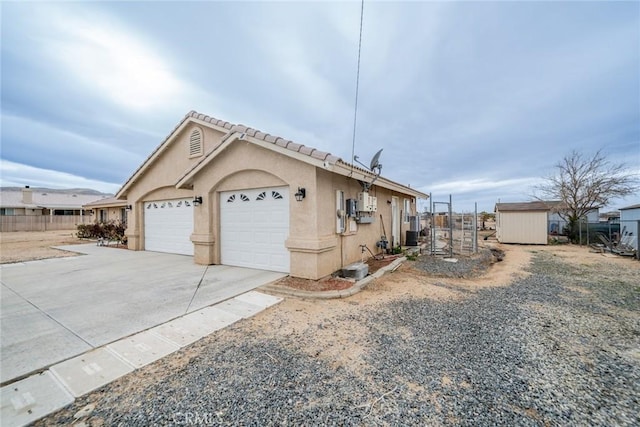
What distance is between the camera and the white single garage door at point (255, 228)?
686 centimetres

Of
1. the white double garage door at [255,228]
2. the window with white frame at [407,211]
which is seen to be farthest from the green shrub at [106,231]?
the window with white frame at [407,211]

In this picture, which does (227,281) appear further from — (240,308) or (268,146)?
(268,146)

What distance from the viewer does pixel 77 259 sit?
9.34 meters

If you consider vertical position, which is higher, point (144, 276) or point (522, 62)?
point (522, 62)

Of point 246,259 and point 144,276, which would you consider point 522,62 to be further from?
point 144,276

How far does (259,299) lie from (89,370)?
2.60 metres

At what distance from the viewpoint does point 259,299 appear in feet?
16.1

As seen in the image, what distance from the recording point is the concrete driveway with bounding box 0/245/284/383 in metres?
3.16

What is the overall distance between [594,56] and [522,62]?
2018mm

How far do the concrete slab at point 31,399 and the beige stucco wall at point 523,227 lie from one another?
791 inches

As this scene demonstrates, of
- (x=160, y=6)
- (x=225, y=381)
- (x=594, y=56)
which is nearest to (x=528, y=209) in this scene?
(x=594, y=56)

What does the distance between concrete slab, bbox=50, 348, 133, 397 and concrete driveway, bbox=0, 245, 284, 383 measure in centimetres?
24

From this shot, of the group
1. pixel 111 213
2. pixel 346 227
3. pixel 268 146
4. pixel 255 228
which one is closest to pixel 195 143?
pixel 255 228

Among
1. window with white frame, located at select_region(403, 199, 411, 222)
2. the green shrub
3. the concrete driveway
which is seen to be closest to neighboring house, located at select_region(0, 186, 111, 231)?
the green shrub
